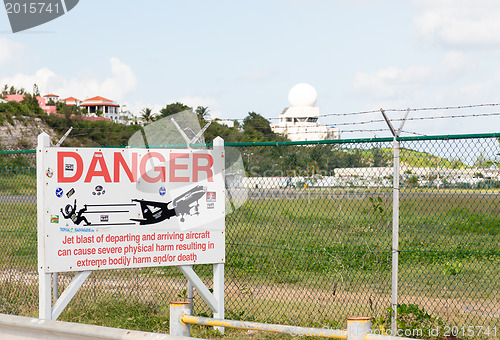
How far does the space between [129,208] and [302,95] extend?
266 feet

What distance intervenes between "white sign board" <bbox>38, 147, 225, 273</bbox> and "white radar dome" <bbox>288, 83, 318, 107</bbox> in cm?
7933

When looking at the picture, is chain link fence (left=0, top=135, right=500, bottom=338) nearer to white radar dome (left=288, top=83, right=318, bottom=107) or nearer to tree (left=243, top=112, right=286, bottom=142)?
tree (left=243, top=112, right=286, bottom=142)

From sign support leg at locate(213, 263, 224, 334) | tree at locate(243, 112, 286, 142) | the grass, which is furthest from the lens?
tree at locate(243, 112, 286, 142)

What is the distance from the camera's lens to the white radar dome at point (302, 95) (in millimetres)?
85688

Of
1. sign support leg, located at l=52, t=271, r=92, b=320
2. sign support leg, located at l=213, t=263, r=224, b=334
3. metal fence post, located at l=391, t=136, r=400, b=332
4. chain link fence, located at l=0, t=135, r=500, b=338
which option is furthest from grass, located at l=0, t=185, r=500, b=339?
sign support leg, located at l=52, t=271, r=92, b=320

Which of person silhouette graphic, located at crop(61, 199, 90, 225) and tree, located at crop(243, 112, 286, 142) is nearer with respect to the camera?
person silhouette graphic, located at crop(61, 199, 90, 225)

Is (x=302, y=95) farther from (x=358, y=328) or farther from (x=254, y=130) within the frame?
(x=358, y=328)

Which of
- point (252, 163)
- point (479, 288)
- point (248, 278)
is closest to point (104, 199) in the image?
point (252, 163)

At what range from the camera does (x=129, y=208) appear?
6.89 meters

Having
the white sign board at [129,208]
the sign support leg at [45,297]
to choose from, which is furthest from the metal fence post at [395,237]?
the sign support leg at [45,297]

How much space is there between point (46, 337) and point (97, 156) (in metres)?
2.07

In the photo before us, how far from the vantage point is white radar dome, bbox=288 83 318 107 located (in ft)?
281

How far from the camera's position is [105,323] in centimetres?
795

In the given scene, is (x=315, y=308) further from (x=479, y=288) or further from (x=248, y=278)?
(x=479, y=288)
